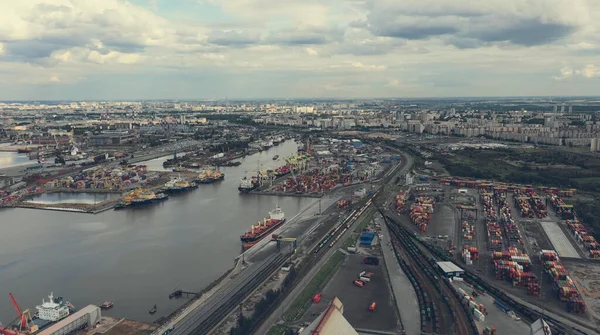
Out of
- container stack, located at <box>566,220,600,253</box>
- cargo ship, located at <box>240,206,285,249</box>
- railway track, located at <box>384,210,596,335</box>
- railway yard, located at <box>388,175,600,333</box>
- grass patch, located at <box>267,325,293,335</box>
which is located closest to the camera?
grass patch, located at <box>267,325,293,335</box>

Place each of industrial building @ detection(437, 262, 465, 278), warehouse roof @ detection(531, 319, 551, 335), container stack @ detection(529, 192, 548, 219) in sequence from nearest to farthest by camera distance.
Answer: warehouse roof @ detection(531, 319, 551, 335)
industrial building @ detection(437, 262, 465, 278)
container stack @ detection(529, 192, 548, 219)

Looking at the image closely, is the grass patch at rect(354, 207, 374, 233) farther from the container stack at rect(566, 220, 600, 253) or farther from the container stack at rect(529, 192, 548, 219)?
the container stack at rect(566, 220, 600, 253)

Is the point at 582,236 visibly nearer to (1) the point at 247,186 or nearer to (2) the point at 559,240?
(2) the point at 559,240

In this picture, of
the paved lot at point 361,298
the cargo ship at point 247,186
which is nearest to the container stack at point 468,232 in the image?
the paved lot at point 361,298

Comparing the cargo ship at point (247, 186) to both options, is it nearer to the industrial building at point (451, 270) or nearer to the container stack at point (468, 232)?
the container stack at point (468, 232)

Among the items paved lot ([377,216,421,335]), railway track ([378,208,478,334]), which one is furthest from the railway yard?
paved lot ([377,216,421,335])

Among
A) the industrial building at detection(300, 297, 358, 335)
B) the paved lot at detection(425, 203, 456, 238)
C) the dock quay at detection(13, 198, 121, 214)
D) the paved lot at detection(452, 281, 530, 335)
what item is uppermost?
the industrial building at detection(300, 297, 358, 335)

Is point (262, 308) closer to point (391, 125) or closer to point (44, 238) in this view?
point (44, 238)
